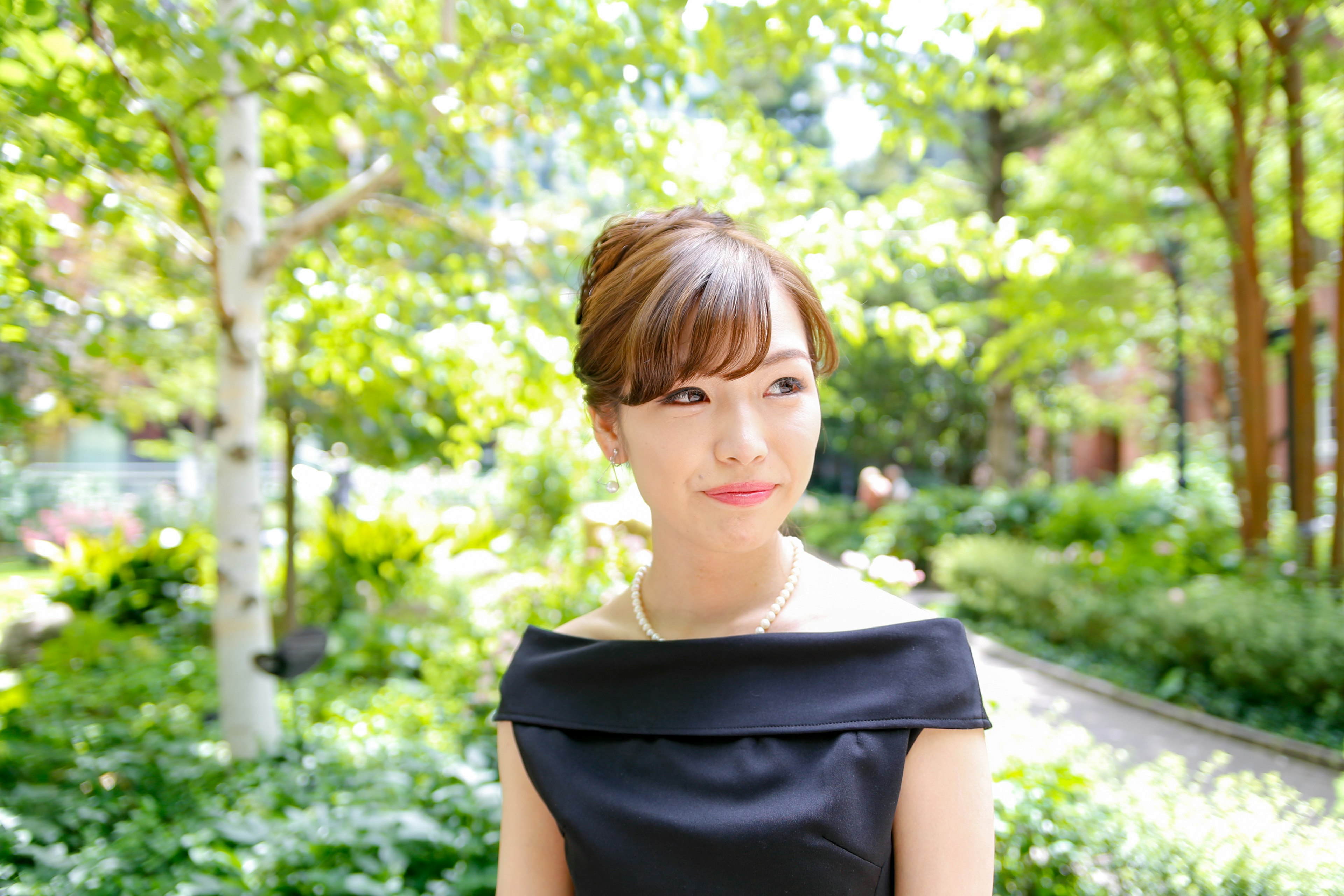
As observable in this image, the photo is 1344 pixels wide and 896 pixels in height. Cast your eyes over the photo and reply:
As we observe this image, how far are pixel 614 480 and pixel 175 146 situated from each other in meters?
2.31

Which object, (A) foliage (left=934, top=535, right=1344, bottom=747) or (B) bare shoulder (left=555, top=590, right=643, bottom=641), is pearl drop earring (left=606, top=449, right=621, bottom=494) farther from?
(A) foliage (left=934, top=535, right=1344, bottom=747)

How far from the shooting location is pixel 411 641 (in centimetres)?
631

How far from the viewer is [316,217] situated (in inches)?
136

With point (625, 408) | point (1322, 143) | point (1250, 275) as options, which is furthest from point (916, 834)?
point (1322, 143)

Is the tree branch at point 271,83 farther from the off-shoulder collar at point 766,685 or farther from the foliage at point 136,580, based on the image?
the foliage at point 136,580

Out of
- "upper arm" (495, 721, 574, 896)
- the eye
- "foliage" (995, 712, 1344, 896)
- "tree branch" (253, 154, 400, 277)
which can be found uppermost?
"tree branch" (253, 154, 400, 277)

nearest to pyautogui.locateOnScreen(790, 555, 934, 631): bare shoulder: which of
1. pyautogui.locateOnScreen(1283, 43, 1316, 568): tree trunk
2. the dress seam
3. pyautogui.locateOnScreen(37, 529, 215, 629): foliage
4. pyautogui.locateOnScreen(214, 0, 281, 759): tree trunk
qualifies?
the dress seam

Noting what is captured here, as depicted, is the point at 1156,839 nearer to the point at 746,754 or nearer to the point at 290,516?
the point at 746,754

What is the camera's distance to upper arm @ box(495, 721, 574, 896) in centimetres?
143

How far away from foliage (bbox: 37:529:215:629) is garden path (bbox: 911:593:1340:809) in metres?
6.72

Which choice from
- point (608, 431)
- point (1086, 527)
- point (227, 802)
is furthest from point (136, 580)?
point (1086, 527)

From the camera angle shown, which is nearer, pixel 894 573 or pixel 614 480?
pixel 614 480

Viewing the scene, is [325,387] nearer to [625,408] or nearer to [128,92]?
[128,92]

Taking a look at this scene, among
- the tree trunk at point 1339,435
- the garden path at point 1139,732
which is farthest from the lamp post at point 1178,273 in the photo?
the garden path at point 1139,732
